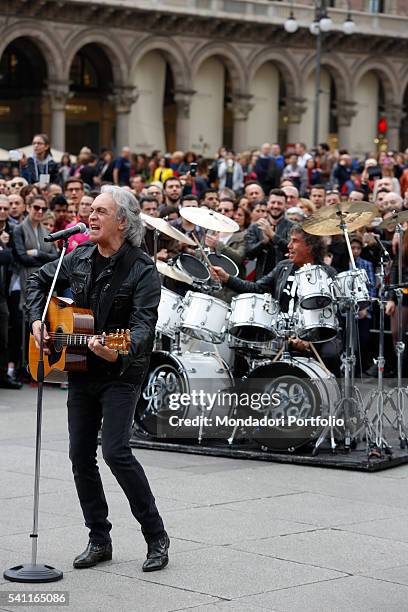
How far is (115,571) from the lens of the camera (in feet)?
25.2

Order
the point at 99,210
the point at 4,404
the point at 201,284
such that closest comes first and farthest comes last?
the point at 99,210 → the point at 201,284 → the point at 4,404

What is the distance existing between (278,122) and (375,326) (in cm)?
3602

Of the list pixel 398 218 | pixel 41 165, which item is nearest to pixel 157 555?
pixel 398 218

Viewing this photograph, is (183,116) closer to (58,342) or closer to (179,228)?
(179,228)

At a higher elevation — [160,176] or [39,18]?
[39,18]

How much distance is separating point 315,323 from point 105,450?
3.99 metres

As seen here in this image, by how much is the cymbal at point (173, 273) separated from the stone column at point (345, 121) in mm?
40937

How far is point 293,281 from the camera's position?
1170 centimetres

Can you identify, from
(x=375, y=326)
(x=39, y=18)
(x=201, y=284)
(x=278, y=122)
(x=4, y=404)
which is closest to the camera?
(x=201, y=284)

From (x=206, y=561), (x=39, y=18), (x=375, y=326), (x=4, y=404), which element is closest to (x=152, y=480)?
(x=206, y=561)

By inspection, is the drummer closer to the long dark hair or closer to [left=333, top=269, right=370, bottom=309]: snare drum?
the long dark hair

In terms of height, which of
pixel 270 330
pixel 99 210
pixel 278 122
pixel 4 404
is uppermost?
pixel 278 122

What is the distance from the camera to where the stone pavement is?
725 centimetres

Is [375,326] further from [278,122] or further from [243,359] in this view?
[278,122]
